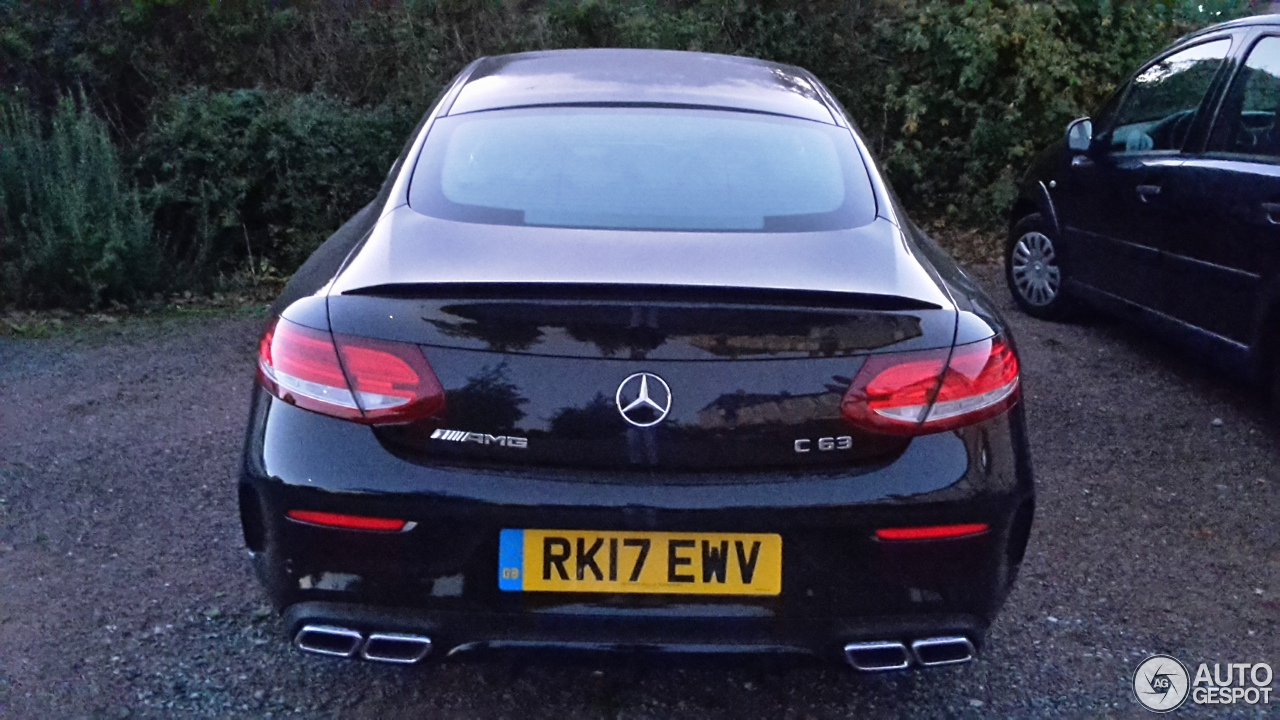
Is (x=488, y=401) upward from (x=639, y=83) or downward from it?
downward

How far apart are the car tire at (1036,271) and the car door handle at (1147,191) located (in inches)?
39.3

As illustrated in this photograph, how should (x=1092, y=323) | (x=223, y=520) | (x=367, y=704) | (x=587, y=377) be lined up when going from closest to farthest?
(x=587, y=377) → (x=367, y=704) → (x=223, y=520) → (x=1092, y=323)

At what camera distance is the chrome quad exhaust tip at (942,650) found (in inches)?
106

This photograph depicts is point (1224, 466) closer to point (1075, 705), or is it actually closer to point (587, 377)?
point (1075, 705)

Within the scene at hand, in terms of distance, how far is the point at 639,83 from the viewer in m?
3.88

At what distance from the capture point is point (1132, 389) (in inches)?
237

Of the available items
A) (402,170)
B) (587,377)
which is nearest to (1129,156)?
(402,170)

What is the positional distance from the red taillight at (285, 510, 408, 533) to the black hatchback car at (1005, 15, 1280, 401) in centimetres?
379

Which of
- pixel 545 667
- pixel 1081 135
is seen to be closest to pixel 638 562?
pixel 545 667

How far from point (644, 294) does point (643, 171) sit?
2.64 feet

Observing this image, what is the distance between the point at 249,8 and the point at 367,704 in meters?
7.49

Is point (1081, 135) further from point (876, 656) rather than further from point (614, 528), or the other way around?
point (614, 528)
